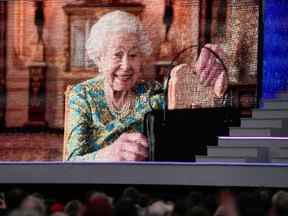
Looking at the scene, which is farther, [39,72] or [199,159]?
[39,72]

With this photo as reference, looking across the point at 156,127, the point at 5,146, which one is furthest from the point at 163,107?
the point at 5,146

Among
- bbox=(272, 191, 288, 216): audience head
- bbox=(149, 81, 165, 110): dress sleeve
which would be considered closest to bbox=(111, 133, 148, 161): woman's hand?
bbox=(149, 81, 165, 110): dress sleeve

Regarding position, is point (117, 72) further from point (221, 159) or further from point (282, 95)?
point (282, 95)

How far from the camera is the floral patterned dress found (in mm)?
15141

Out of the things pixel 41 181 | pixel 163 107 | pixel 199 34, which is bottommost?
pixel 41 181

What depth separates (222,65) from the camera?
49.6 feet

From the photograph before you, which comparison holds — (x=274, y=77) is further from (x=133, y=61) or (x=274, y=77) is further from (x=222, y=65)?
(x=133, y=61)

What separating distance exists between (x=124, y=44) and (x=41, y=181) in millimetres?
2162

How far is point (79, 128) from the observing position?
15281mm

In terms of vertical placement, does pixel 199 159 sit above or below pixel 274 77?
below

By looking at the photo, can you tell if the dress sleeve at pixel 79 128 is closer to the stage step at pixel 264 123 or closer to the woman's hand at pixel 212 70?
the woman's hand at pixel 212 70

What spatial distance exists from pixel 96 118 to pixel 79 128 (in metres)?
0.27

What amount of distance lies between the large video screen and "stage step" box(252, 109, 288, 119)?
207mm

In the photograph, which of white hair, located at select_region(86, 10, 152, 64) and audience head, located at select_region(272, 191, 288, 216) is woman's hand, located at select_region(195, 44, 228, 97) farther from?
audience head, located at select_region(272, 191, 288, 216)
